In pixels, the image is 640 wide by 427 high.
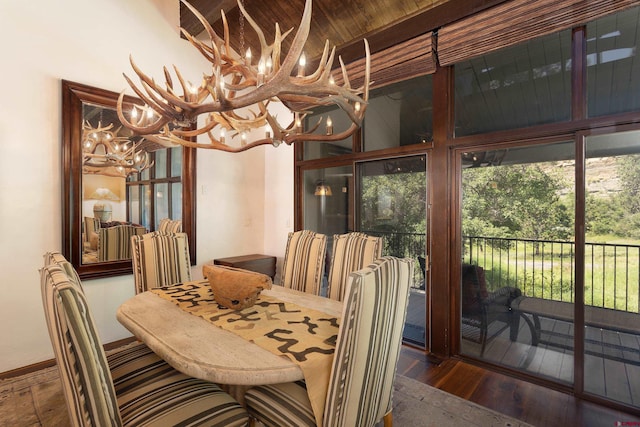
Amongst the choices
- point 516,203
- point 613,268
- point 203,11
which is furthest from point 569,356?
point 203,11

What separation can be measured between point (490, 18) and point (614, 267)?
6.55 feet

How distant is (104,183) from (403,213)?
2.87m

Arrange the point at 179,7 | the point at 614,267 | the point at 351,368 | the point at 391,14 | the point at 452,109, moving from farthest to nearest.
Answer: the point at 179,7, the point at 391,14, the point at 452,109, the point at 614,267, the point at 351,368

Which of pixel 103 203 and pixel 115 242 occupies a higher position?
pixel 103 203

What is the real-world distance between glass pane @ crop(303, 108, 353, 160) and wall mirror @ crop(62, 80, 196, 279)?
1642mm

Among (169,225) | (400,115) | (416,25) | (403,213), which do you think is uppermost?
(416,25)

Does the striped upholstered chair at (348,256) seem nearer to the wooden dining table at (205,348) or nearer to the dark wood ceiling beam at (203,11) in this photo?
the wooden dining table at (205,348)

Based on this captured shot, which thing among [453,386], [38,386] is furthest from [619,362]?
[38,386]

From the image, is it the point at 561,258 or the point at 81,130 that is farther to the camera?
the point at 81,130

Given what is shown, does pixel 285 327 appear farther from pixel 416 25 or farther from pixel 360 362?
pixel 416 25

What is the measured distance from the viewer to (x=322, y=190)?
12.5 feet

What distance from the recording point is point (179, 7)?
3.42 m

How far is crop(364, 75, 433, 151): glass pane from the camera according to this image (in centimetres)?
290

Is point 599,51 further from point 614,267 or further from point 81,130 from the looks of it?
point 81,130
